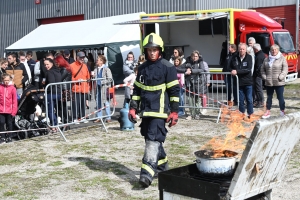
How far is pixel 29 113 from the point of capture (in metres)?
11.7

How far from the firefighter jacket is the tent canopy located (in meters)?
14.1

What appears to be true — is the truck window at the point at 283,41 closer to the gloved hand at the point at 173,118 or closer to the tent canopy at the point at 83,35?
the tent canopy at the point at 83,35

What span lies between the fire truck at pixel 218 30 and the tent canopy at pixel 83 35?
138 centimetres

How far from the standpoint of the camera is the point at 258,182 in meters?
5.18

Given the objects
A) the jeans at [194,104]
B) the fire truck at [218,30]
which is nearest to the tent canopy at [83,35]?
the fire truck at [218,30]

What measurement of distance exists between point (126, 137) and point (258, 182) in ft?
19.8

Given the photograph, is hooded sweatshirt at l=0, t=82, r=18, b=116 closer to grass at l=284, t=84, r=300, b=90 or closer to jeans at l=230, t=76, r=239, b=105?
jeans at l=230, t=76, r=239, b=105

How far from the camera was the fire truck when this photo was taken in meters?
18.2

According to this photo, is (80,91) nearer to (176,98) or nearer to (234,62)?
(234,62)

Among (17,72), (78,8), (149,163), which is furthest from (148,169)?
(78,8)

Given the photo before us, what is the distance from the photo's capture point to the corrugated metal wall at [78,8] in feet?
85.2

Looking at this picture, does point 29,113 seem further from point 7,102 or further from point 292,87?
point 292,87

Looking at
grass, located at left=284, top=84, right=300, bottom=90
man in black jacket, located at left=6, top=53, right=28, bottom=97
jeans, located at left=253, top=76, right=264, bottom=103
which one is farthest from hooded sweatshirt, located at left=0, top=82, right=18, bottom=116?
grass, located at left=284, top=84, right=300, bottom=90

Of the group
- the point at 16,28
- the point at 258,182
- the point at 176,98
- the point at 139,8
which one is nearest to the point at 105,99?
the point at 176,98
